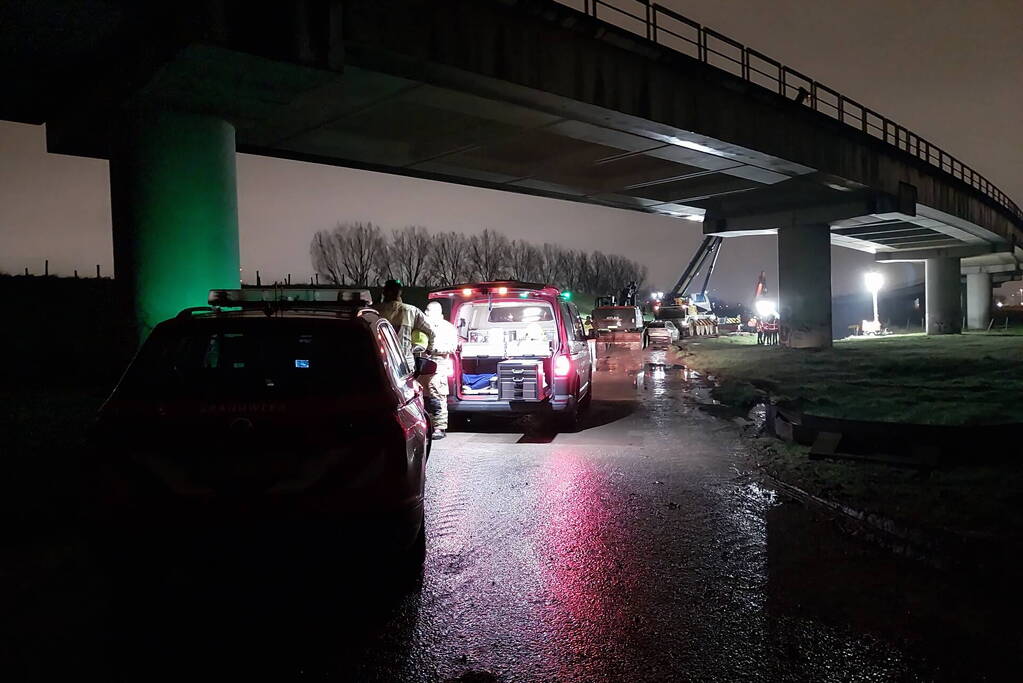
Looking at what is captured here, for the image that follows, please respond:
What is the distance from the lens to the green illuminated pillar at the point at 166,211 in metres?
12.1

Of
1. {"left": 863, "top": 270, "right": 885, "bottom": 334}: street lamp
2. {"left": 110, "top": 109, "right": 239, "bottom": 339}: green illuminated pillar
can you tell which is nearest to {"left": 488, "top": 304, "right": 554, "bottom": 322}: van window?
{"left": 110, "top": 109, "right": 239, "bottom": 339}: green illuminated pillar

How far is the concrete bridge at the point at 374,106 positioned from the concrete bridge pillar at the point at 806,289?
4.82 metres

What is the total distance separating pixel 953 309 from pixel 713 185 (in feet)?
101

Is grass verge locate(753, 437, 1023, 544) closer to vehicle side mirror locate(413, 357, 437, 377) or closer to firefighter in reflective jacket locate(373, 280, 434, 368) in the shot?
vehicle side mirror locate(413, 357, 437, 377)

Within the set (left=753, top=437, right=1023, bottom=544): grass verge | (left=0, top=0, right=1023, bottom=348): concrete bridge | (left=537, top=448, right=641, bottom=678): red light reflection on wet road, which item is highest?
(left=0, top=0, right=1023, bottom=348): concrete bridge

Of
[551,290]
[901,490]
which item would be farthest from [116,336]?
[901,490]

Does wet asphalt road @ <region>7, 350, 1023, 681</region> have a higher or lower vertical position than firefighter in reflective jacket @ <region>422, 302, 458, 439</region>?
lower

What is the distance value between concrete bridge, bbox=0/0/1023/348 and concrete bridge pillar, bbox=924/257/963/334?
27834 millimetres

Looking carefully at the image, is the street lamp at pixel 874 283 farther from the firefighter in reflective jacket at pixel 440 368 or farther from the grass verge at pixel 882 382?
the firefighter in reflective jacket at pixel 440 368

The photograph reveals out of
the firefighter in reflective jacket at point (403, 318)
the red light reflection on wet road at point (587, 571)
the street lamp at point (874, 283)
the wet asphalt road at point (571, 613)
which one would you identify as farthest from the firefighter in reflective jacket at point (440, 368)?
the street lamp at point (874, 283)

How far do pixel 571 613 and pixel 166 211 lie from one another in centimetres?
1095

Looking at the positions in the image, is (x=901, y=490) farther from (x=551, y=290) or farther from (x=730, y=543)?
(x=551, y=290)

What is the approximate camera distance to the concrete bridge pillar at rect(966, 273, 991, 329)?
58750 mm

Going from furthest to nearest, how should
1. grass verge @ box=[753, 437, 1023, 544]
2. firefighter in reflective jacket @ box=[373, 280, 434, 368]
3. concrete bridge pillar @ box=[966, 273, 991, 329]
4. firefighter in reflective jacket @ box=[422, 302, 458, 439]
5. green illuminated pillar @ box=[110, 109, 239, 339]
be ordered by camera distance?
concrete bridge pillar @ box=[966, 273, 991, 329] < green illuminated pillar @ box=[110, 109, 239, 339] < firefighter in reflective jacket @ box=[422, 302, 458, 439] < firefighter in reflective jacket @ box=[373, 280, 434, 368] < grass verge @ box=[753, 437, 1023, 544]
